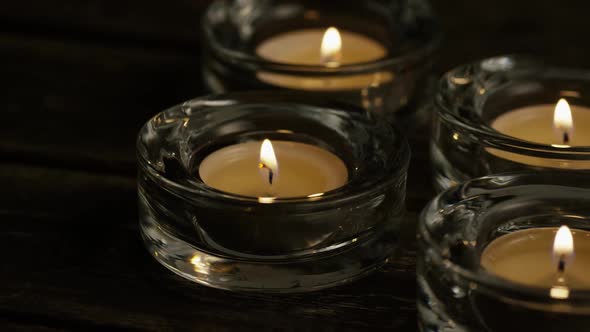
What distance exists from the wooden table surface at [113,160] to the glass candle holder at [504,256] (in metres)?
0.07

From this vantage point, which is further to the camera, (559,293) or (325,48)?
(325,48)

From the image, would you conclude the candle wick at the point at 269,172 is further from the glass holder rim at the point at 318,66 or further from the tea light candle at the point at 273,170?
the glass holder rim at the point at 318,66

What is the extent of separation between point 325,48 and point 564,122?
26 centimetres

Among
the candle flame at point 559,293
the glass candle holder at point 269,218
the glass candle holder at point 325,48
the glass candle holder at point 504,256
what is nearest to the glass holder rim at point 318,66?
the glass candle holder at point 325,48

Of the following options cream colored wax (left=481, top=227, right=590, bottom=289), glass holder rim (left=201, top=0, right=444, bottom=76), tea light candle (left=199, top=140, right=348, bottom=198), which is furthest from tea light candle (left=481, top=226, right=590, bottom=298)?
glass holder rim (left=201, top=0, right=444, bottom=76)

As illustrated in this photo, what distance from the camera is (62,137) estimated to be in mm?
920

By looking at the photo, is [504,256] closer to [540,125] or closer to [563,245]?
[563,245]

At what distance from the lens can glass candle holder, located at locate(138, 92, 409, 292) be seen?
0.69m

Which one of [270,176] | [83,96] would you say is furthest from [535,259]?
[83,96]

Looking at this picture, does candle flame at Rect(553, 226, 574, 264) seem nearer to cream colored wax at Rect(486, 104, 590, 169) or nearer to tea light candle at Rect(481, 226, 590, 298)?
tea light candle at Rect(481, 226, 590, 298)

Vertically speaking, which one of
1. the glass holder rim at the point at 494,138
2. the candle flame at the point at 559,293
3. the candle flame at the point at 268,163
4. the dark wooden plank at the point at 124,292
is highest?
the glass holder rim at the point at 494,138

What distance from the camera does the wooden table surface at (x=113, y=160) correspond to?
706 millimetres

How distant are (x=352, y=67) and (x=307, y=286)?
10.2 inches

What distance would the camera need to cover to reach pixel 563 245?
68 cm
